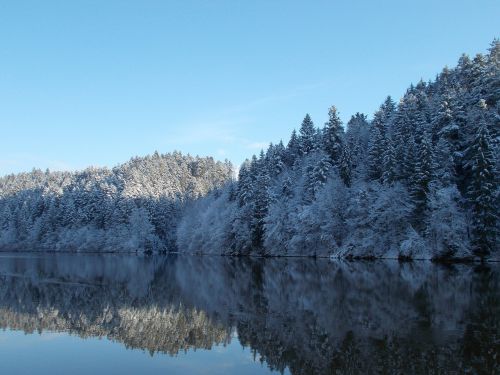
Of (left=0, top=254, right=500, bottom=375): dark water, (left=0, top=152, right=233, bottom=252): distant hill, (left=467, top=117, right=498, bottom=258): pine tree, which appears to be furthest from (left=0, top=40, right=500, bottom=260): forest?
(left=0, top=254, right=500, bottom=375): dark water

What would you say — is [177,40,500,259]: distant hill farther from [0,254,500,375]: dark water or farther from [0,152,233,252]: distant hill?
[0,152,233,252]: distant hill

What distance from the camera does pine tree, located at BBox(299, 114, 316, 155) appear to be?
3361 inches

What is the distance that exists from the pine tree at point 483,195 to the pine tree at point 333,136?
1047 inches

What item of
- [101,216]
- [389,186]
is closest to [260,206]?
[389,186]

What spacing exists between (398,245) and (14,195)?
14769 centimetres

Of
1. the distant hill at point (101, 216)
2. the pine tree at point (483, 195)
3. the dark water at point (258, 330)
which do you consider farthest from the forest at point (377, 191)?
the dark water at point (258, 330)

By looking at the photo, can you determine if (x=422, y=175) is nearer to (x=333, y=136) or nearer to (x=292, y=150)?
(x=333, y=136)

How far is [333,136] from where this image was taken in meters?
75.4

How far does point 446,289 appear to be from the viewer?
2608 cm

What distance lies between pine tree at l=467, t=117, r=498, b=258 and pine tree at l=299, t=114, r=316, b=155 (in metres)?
36.1

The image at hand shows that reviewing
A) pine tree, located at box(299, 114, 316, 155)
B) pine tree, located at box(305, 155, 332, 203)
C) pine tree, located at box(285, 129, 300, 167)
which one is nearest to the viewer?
pine tree, located at box(305, 155, 332, 203)

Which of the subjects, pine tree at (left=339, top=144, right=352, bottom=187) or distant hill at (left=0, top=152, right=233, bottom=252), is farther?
distant hill at (left=0, top=152, right=233, bottom=252)

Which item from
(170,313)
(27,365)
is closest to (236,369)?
(27,365)

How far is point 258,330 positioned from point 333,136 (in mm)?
61703
